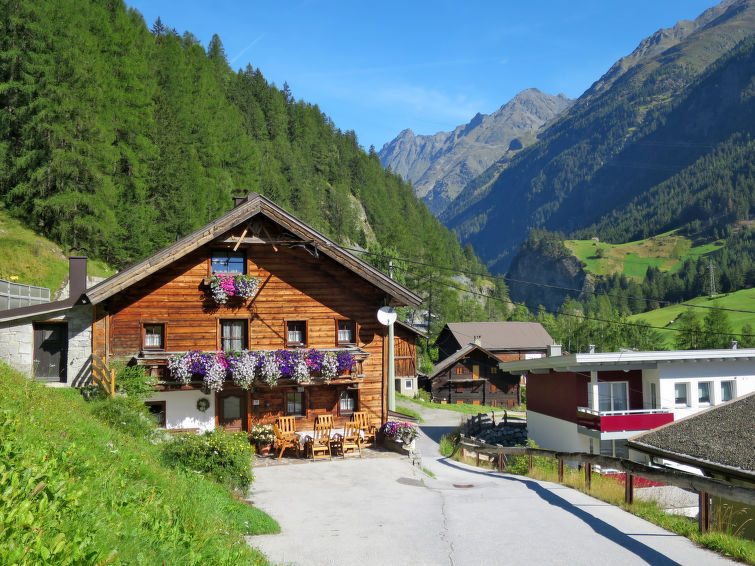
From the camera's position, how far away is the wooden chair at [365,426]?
20.1 meters

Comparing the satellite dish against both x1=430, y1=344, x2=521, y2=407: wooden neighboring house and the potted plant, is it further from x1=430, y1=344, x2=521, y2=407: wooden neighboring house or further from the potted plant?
x1=430, y1=344, x2=521, y2=407: wooden neighboring house

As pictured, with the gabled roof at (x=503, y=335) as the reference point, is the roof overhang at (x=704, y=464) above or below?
below

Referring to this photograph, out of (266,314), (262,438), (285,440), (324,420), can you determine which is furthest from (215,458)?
(266,314)

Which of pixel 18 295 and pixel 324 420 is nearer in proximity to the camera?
pixel 324 420

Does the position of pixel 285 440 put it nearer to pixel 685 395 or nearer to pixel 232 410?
pixel 232 410

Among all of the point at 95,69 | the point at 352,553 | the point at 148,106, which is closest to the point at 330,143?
the point at 148,106

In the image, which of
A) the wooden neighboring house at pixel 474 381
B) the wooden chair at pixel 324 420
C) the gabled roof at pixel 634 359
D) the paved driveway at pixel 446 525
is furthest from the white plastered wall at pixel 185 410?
the wooden neighboring house at pixel 474 381

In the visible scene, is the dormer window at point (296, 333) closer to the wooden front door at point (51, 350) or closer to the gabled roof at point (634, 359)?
the wooden front door at point (51, 350)

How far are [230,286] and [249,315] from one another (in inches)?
50.5

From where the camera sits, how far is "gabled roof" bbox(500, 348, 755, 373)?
1019 inches

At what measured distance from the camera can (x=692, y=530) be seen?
30.9 feet

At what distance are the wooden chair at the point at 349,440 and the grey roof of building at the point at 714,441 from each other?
33.2 feet

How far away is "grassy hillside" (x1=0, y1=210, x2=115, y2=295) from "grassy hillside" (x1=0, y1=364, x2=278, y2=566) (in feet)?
82.7

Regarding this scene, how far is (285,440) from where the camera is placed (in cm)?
1847
